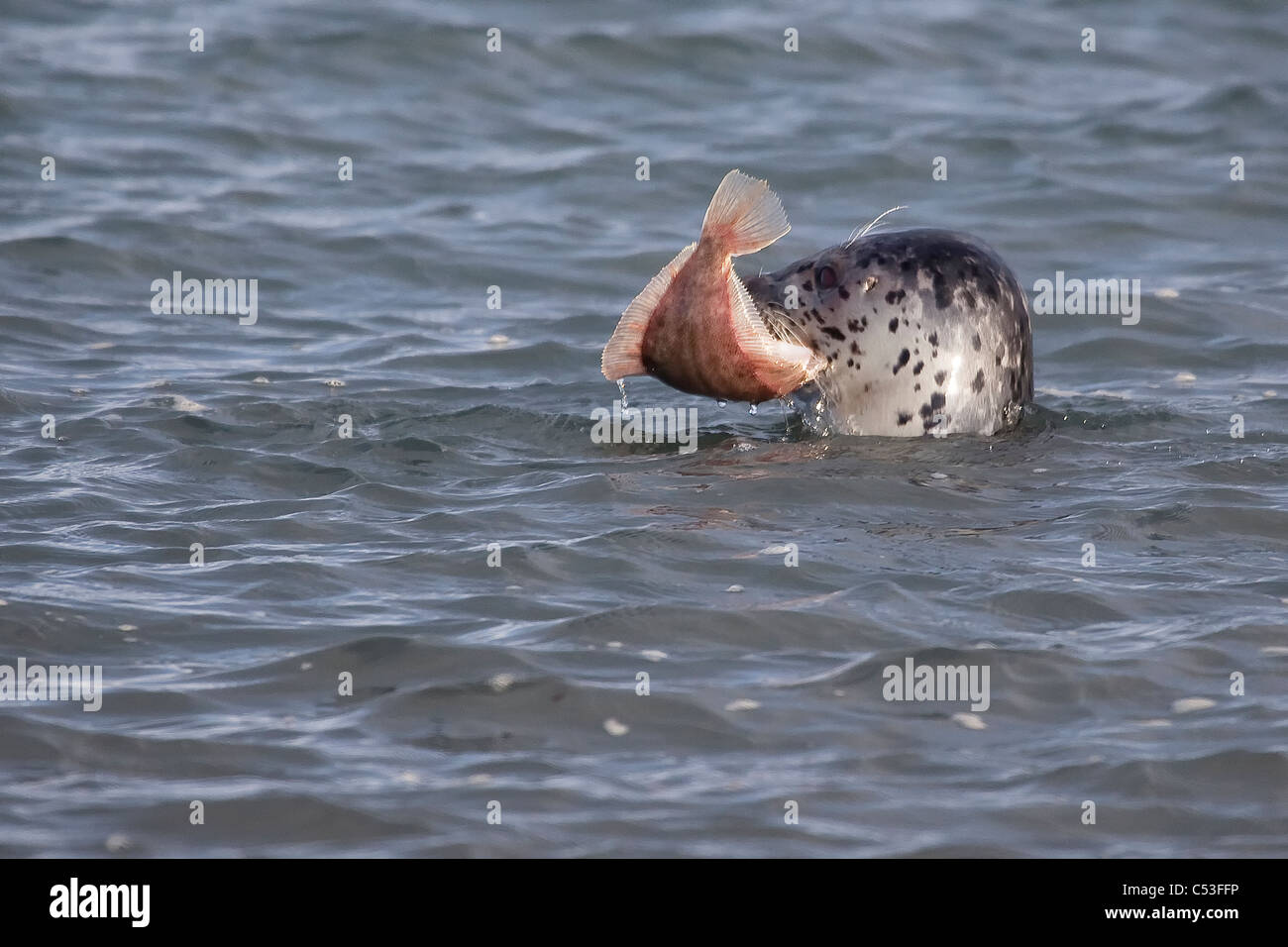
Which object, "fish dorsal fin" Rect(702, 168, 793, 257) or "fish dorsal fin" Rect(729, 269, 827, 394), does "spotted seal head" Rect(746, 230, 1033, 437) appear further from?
"fish dorsal fin" Rect(702, 168, 793, 257)

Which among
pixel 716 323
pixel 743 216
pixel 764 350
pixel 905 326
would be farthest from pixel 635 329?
pixel 905 326

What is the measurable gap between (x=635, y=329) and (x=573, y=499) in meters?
0.76

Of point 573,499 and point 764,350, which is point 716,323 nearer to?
point 764,350

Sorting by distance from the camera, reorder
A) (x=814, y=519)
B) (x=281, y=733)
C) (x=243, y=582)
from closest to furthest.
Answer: (x=281, y=733), (x=243, y=582), (x=814, y=519)

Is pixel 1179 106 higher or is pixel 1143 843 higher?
pixel 1179 106

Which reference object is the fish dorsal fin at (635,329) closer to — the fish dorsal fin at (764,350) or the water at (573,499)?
the fish dorsal fin at (764,350)

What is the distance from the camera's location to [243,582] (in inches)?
270

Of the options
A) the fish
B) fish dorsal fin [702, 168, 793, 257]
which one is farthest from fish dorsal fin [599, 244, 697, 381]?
fish dorsal fin [702, 168, 793, 257]

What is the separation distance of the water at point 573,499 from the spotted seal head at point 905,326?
0.61ft

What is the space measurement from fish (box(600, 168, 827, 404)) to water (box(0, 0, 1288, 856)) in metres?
0.47
